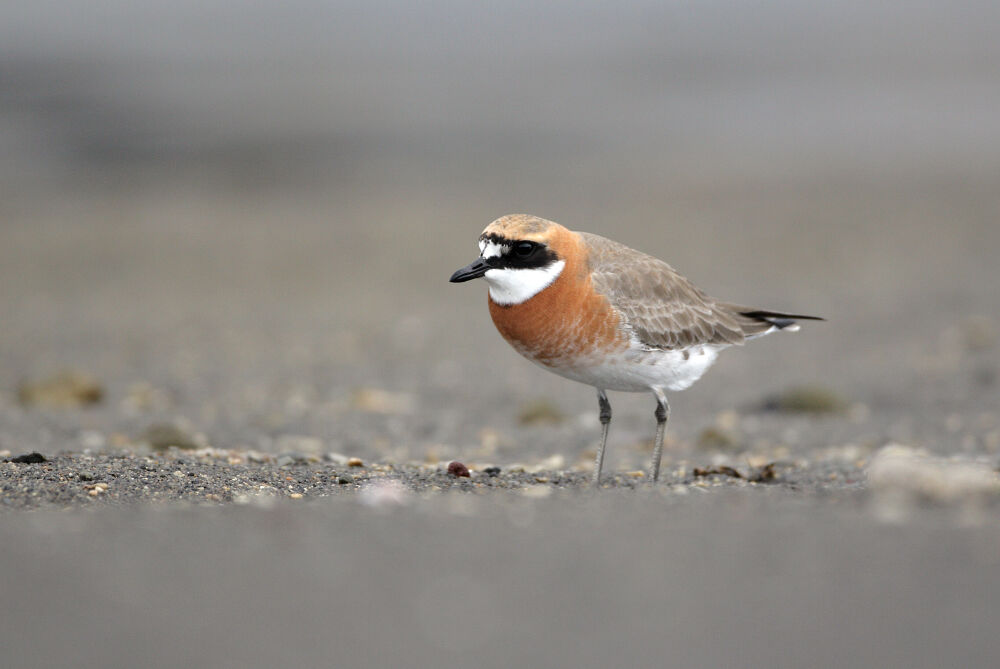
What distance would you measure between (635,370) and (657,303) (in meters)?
0.47

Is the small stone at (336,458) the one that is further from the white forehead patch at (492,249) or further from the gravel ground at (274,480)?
the white forehead patch at (492,249)

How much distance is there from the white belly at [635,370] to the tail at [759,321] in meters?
0.72

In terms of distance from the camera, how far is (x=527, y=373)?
11523 millimetres

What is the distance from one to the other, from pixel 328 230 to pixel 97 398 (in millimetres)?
8434

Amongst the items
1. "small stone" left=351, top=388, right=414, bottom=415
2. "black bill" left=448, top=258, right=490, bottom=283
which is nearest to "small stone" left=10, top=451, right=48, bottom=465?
"black bill" left=448, top=258, right=490, bottom=283

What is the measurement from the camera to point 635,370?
6.46m

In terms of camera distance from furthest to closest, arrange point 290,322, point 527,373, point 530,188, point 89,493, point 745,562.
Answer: point 530,188 → point 290,322 → point 527,373 → point 89,493 → point 745,562

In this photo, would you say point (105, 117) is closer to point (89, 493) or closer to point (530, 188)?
point (530, 188)

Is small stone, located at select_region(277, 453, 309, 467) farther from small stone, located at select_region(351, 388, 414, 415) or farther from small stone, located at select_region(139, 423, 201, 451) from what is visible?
small stone, located at select_region(351, 388, 414, 415)

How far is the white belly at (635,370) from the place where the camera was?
636 cm

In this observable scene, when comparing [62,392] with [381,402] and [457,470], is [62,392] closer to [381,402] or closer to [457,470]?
[381,402]

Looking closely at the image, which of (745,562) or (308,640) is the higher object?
(745,562)

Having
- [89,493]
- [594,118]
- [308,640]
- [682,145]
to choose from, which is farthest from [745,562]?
[594,118]

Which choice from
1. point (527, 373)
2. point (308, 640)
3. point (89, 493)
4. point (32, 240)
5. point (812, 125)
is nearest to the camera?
point (308, 640)
